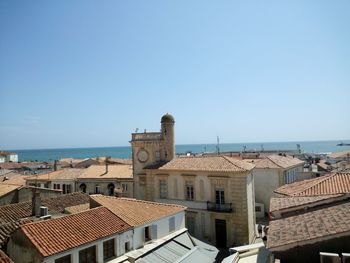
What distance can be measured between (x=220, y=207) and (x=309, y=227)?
58.0 feet

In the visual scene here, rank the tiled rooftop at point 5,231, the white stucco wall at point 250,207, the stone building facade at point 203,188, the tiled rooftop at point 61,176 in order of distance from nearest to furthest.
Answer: the tiled rooftop at point 5,231 < the stone building facade at point 203,188 < the white stucco wall at point 250,207 < the tiled rooftop at point 61,176

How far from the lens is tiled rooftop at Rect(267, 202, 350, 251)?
414 inches

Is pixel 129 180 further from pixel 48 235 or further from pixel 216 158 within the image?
pixel 48 235

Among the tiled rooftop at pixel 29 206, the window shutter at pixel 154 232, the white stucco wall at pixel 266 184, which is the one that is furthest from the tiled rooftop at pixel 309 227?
the white stucco wall at pixel 266 184

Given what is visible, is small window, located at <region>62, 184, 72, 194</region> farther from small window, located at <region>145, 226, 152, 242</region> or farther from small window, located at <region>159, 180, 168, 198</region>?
small window, located at <region>145, 226, 152, 242</region>

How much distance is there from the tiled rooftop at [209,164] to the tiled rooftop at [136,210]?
286 inches

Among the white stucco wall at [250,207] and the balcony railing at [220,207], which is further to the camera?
the white stucco wall at [250,207]

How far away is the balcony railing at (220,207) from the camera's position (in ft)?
94.2

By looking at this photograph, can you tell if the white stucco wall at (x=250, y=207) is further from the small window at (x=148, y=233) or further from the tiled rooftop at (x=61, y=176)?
the tiled rooftop at (x=61, y=176)

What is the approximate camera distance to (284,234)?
39.1 feet

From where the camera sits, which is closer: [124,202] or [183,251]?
[183,251]

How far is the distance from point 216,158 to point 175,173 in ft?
14.9

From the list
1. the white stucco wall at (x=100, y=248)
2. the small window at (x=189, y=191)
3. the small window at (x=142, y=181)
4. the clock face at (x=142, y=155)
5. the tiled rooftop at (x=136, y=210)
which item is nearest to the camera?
the white stucco wall at (x=100, y=248)

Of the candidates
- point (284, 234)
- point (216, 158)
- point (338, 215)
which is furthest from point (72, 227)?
point (216, 158)
